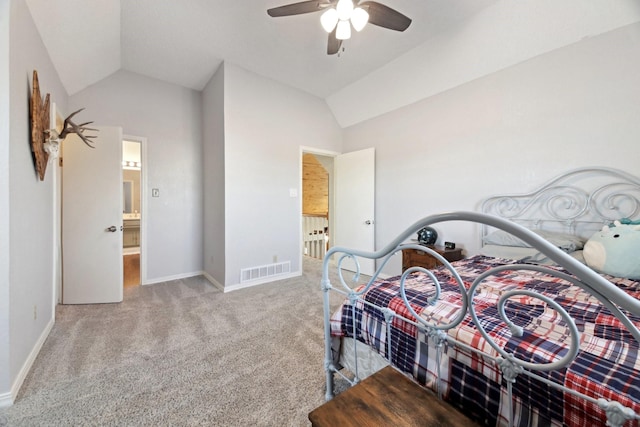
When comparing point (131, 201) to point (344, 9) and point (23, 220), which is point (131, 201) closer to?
point (23, 220)

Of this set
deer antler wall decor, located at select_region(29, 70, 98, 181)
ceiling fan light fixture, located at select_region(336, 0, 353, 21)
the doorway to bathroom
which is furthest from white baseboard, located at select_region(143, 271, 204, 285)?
ceiling fan light fixture, located at select_region(336, 0, 353, 21)

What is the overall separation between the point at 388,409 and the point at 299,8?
2.44 m

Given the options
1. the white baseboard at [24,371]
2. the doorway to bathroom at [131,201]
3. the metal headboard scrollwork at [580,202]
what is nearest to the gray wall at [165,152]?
the white baseboard at [24,371]

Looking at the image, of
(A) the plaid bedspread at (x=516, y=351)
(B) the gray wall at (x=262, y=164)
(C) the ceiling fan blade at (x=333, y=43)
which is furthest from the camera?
(B) the gray wall at (x=262, y=164)

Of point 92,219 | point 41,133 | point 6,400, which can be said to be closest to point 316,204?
point 92,219

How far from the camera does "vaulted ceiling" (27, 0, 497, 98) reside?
228 cm

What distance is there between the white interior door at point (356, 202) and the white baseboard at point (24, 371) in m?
3.51

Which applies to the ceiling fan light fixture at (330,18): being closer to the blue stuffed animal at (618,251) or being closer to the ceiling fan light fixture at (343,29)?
the ceiling fan light fixture at (343,29)

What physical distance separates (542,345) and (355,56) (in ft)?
10.7

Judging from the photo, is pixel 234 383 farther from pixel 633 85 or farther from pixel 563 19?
pixel 563 19

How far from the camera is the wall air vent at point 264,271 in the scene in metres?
3.48

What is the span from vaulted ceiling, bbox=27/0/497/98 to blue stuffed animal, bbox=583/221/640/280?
2129mm

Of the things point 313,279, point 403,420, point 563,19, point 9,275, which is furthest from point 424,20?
point 9,275

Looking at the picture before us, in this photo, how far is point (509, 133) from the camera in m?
2.64
